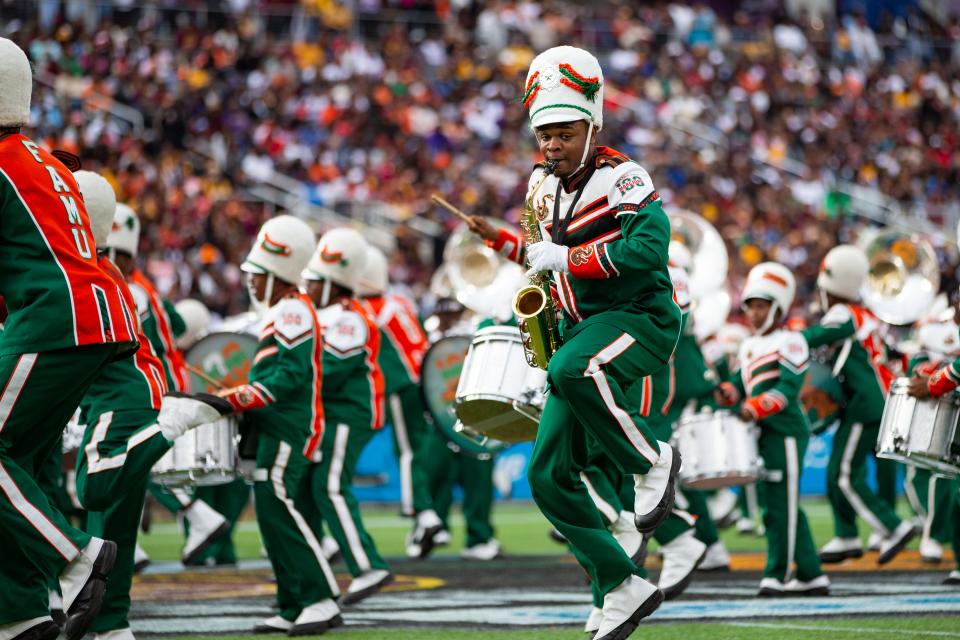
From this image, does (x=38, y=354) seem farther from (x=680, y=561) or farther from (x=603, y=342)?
(x=680, y=561)

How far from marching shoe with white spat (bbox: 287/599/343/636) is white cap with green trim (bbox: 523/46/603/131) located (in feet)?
8.98

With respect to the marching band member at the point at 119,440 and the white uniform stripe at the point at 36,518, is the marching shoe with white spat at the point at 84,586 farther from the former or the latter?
the marching band member at the point at 119,440

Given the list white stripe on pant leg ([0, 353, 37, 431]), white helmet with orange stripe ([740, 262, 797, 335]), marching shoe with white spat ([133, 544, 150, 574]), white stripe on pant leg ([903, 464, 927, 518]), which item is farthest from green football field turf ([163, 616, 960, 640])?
white stripe on pant leg ([903, 464, 927, 518])

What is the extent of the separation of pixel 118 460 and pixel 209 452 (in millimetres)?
1057

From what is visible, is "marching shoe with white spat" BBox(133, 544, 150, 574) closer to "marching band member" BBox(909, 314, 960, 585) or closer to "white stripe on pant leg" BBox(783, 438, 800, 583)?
"white stripe on pant leg" BBox(783, 438, 800, 583)

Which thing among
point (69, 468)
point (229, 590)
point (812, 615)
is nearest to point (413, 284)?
point (69, 468)

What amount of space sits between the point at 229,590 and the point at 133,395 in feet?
9.67

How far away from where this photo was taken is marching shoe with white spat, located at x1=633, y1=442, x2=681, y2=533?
5.87 metres

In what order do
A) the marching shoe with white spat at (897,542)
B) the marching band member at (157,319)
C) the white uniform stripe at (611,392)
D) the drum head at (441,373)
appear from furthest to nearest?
the drum head at (441,373)
the marching shoe with white spat at (897,542)
the marching band member at (157,319)
the white uniform stripe at (611,392)

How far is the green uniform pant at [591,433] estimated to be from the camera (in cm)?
574

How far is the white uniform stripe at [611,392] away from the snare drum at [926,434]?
2.58 metres

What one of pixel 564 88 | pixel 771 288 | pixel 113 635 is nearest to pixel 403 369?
pixel 771 288

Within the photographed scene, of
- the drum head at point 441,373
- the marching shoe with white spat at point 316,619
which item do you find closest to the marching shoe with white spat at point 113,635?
the marching shoe with white spat at point 316,619

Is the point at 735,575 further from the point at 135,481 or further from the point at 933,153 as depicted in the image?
the point at 933,153
